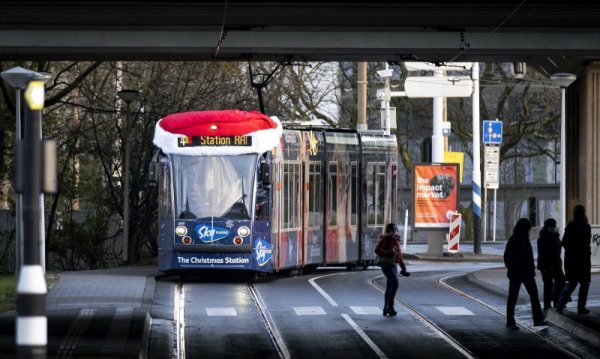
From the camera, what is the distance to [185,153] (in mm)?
27750

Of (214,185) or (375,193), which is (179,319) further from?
(375,193)

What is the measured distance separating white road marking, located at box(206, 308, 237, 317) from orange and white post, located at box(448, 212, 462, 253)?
1752 centimetres

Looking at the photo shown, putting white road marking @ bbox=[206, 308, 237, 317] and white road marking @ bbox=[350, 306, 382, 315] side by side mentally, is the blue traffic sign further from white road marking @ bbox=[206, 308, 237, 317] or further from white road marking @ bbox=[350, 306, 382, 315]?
white road marking @ bbox=[206, 308, 237, 317]

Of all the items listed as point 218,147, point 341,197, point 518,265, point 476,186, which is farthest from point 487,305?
point 476,186

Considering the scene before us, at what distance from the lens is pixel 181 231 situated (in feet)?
91.1

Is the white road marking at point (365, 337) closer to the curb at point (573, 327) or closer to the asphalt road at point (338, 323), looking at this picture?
the asphalt road at point (338, 323)

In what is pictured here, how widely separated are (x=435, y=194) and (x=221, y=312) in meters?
18.4

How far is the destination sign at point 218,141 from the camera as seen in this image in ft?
90.8

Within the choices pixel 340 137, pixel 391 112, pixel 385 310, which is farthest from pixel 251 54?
pixel 391 112

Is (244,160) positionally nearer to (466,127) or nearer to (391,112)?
(391,112)

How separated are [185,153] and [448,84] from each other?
1445 centimetres

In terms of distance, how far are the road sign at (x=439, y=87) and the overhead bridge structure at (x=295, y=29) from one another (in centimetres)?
1733

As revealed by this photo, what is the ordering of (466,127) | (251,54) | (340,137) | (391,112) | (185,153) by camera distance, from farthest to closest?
1. (466,127)
2. (391,112)
3. (340,137)
4. (185,153)
5. (251,54)

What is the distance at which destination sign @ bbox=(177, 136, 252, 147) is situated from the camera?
27688 millimetres
